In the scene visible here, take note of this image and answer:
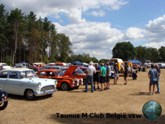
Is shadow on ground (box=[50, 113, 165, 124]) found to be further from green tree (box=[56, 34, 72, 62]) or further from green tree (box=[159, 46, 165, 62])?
green tree (box=[159, 46, 165, 62])

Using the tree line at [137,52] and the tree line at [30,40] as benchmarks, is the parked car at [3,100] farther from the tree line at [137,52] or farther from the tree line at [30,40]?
the tree line at [137,52]

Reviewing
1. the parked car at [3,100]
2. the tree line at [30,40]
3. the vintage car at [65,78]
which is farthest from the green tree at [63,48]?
the parked car at [3,100]

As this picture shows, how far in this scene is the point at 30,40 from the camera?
84.9m

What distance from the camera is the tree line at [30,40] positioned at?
248 ft

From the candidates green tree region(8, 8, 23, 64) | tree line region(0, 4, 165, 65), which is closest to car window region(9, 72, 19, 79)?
tree line region(0, 4, 165, 65)

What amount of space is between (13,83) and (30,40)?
71038 millimetres

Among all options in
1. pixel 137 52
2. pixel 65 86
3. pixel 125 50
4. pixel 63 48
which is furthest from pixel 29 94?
pixel 137 52

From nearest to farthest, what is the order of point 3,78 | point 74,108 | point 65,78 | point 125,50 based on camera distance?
point 74,108
point 3,78
point 65,78
point 125,50

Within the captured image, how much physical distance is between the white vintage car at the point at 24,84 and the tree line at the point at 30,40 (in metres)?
55.1

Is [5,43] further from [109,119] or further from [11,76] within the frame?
[109,119]

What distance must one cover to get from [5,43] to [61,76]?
62.3 m

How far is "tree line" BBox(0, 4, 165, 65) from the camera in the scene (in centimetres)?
7547

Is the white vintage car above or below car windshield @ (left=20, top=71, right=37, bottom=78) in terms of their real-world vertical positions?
below

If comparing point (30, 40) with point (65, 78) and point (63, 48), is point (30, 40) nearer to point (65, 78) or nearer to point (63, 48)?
point (63, 48)
